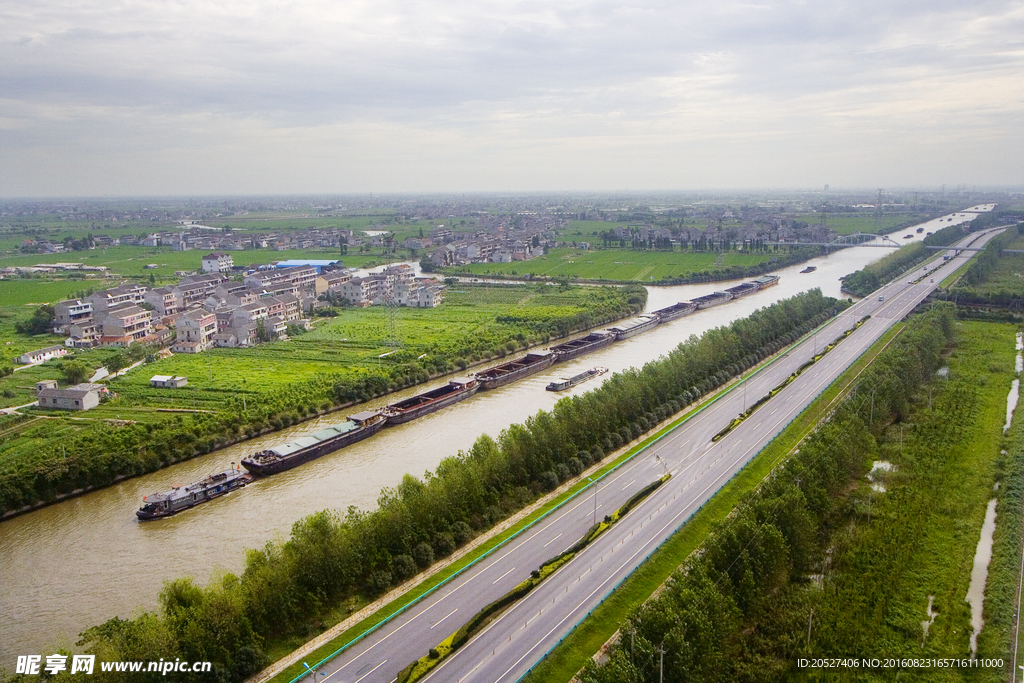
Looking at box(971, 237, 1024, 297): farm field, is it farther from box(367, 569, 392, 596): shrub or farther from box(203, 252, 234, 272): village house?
box(203, 252, 234, 272): village house

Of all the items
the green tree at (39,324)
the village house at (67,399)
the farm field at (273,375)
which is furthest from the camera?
the green tree at (39,324)

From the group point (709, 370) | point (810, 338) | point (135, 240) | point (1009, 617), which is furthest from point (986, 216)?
point (135, 240)

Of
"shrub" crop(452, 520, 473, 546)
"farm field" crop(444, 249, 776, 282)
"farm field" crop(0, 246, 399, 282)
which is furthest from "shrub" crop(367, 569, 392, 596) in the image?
"farm field" crop(0, 246, 399, 282)

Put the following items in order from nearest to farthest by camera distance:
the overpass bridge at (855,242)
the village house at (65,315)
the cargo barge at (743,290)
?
the village house at (65,315) < the cargo barge at (743,290) < the overpass bridge at (855,242)

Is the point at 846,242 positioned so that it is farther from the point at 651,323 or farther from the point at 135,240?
the point at 135,240

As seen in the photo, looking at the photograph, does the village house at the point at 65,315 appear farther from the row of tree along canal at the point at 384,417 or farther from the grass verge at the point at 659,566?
the grass verge at the point at 659,566

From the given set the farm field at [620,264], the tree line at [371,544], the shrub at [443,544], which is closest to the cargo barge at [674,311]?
the farm field at [620,264]
